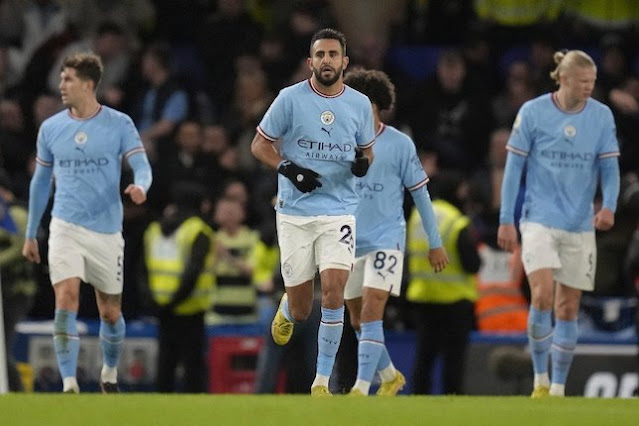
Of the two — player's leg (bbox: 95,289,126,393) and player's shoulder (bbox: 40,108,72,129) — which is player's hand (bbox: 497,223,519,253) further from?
player's shoulder (bbox: 40,108,72,129)

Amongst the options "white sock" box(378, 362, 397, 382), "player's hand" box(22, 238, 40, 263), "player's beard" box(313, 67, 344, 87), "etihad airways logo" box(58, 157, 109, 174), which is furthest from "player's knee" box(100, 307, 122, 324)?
"player's beard" box(313, 67, 344, 87)

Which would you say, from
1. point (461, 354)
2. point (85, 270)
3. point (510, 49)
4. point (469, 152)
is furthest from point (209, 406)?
point (510, 49)

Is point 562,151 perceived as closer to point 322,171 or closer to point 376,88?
point 376,88

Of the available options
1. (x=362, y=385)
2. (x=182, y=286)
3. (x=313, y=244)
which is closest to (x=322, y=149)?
(x=313, y=244)

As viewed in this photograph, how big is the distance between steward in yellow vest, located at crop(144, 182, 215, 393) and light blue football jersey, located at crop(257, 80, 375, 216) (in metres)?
5.12

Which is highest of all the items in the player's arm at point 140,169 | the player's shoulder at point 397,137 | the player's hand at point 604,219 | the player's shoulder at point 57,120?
the player's shoulder at point 57,120

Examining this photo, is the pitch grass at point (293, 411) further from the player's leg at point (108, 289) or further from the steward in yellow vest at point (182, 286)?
the steward in yellow vest at point (182, 286)

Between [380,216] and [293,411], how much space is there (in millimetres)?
3587

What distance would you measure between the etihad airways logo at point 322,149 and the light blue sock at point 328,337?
1.08 metres

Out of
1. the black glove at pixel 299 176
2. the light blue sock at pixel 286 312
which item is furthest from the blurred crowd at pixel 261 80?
the black glove at pixel 299 176

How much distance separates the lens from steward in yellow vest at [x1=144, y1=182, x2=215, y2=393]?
18406 millimetres

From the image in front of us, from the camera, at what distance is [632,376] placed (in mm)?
18266

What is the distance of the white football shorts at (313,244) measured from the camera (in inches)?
522

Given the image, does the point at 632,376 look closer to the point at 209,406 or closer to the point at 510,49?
the point at 510,49
